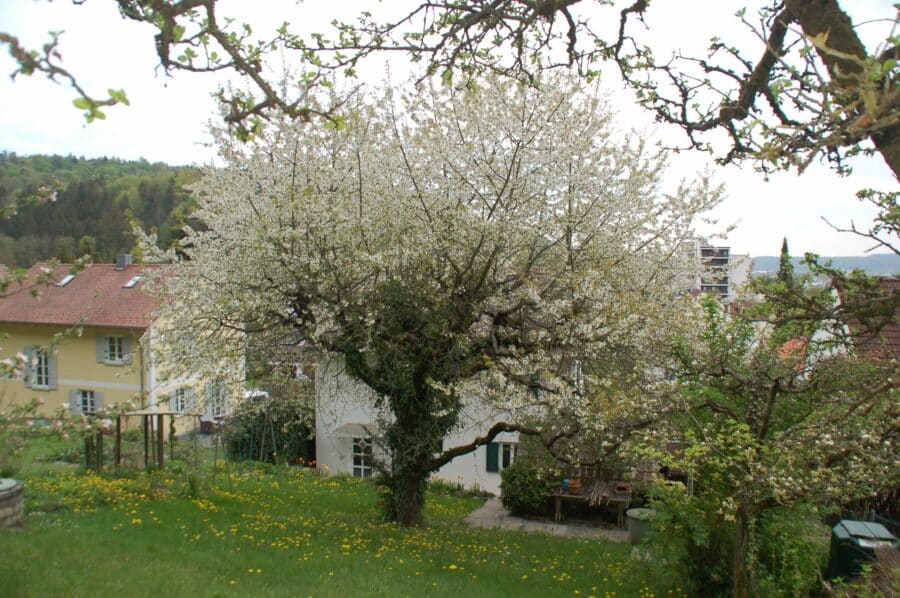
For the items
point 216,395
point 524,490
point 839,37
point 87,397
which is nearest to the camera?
point 839,37

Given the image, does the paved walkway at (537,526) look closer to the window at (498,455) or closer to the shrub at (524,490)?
the shrub at (524,490)

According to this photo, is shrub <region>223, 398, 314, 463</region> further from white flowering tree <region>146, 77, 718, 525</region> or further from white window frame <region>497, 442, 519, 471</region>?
white flowering tree <region>146, 77, 718, 525</region>

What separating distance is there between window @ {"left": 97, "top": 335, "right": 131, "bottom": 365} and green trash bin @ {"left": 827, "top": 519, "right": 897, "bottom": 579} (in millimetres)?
23259

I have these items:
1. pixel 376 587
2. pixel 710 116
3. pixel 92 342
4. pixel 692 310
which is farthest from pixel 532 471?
pixel 92 342

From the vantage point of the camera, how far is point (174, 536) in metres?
7.73

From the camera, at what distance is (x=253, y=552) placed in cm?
733

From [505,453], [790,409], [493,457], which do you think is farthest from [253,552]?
[505,453]

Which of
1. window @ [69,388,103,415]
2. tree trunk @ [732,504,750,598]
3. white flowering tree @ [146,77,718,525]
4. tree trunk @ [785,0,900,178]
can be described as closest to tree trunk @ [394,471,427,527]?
white flowering tree @ [146,77,718,525]

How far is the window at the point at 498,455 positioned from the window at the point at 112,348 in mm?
14042

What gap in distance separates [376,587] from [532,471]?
9834 millimetres

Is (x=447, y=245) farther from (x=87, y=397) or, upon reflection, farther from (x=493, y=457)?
(x=87, y=397)

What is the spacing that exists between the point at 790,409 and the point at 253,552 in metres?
5.84

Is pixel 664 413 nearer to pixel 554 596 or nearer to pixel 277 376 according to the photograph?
pixel 554 596

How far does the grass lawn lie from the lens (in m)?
5.87
